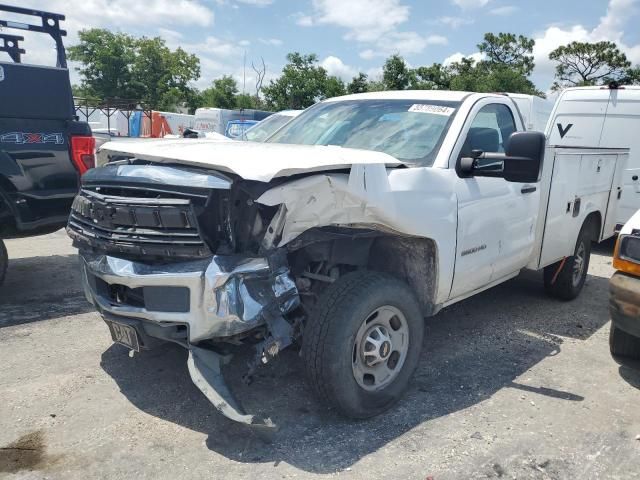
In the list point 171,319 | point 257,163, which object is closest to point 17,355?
point 171,319

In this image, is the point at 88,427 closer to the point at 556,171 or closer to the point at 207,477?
the point at 207,477

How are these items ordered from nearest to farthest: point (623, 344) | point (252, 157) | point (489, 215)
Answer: point (252, 157)
point (489, 215)
point (623, 344)

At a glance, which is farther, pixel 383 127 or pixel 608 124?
pixel 608 124

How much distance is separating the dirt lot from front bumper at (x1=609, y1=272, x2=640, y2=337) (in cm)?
53

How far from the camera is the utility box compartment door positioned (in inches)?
192

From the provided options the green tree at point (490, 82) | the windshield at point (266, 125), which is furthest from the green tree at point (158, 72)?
the windshield at point (266, 125)

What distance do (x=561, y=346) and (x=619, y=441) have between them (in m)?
1.49

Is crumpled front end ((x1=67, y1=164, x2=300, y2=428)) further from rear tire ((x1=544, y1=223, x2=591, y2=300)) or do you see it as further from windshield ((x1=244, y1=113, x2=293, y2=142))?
windshield ((x1=244, y1=113, x2=293, y2=142))

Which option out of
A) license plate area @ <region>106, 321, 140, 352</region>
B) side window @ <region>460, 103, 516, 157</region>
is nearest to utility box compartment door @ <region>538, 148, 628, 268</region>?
side window @ <region>460, 103, 516, 157</region>

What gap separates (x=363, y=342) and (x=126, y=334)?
1.36m

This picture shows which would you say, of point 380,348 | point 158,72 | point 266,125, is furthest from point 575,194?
point 158,72

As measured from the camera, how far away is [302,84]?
32.2m

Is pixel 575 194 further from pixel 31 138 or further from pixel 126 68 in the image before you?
pixel 126 68

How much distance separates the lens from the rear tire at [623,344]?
13.5 feet
